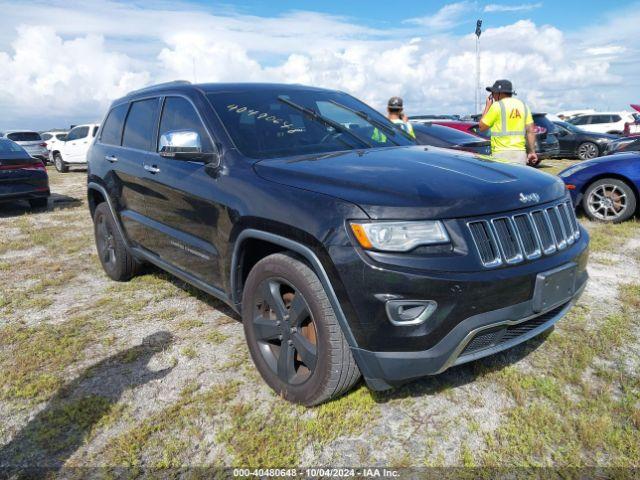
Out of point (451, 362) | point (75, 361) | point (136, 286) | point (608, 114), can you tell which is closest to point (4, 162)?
point (136, 286)

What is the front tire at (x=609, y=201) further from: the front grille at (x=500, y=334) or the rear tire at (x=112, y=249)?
the rear tire at (x=112, y=249)

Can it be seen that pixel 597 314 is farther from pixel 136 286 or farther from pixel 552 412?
pixel 136 286

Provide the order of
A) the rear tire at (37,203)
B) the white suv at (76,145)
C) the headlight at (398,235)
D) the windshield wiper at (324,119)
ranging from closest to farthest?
the headlight at (398,235) < the windshield wiper at (324,119) < the rear tire at (37,203) < the white suv at (76,145)

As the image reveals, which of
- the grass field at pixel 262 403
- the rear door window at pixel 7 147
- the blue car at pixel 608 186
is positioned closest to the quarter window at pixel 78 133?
the rear door window at pixel 7 147

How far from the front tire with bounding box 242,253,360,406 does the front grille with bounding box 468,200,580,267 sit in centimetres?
75

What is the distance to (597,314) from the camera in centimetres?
A: 379

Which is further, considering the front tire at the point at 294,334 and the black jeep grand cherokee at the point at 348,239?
the front tire at the point at 294,334

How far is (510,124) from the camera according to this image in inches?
238

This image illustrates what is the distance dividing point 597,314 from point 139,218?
3.63 m

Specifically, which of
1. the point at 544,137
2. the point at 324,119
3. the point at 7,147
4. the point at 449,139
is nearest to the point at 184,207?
the point at 324,119

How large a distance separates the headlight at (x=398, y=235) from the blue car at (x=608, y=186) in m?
5.41

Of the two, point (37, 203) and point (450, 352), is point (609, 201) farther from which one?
point (37, 203)

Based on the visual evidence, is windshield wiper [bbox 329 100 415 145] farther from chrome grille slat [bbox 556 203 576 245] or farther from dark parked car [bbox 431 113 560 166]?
dark parked car [bbox 431 113 560 166]

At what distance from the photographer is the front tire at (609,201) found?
6602 mm
